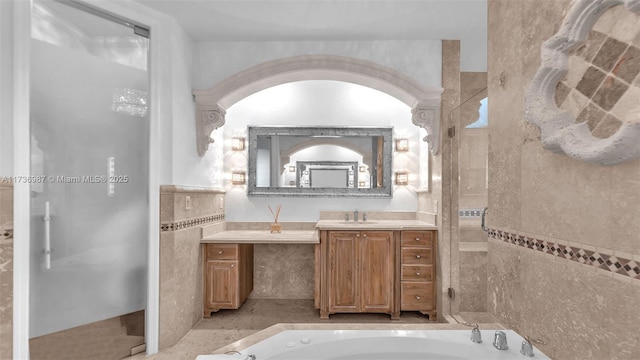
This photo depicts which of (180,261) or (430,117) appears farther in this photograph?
(430,117)

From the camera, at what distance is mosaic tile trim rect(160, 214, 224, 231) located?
A: 2420mm

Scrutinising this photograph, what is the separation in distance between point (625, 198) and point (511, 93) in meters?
0.72

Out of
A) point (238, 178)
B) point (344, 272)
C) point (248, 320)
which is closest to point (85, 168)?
point (238, 178)

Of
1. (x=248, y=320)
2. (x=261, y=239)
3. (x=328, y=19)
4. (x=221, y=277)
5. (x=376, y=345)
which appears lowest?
(x=248, y=320)

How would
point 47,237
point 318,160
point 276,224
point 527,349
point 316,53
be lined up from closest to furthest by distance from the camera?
point 527,349 < point 47,237 < point 316,53 < point 276,224 < point 318,160

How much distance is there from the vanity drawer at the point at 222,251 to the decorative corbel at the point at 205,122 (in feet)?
3.24

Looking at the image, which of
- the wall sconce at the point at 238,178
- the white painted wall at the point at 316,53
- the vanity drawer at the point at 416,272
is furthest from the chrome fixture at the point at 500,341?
the wall sconce at the point at 238,178

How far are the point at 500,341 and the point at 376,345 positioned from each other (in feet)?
1.93

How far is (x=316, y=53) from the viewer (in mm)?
2918

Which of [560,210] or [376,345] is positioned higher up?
[560,210]

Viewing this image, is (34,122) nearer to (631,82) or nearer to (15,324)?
(15,324)

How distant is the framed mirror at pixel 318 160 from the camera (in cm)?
371

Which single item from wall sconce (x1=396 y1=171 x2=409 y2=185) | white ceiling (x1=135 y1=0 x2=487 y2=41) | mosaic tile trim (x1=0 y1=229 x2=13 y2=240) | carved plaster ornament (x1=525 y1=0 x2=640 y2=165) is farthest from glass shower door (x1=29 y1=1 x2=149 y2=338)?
wall sconce (x1=396 y1=171 x2=409 y2=185)

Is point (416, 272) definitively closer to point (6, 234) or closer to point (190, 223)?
point (190, 223)
